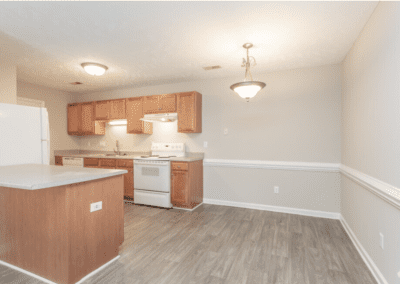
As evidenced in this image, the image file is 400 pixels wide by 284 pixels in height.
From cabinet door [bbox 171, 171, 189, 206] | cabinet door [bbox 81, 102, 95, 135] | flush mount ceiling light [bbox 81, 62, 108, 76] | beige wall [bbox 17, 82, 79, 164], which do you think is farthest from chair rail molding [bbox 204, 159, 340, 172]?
beige wall [bbox 17, 82, 79, 164]

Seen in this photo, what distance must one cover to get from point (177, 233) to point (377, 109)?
2585mm

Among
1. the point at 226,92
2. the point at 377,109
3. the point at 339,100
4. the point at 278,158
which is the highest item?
the point at 226,92

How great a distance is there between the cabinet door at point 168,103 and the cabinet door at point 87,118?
198 centimetres

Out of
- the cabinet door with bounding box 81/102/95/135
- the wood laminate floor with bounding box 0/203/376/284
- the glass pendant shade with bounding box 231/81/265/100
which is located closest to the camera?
the wood laminate floor with bounding box 0/203/376/284

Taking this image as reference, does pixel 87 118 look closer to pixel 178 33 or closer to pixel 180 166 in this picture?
pixel 180 166

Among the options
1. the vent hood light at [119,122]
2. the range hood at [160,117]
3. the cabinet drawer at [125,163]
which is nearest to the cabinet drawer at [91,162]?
the cabinet drawer at [125,163]

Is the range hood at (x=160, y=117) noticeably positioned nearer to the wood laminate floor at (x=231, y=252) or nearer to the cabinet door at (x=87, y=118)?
the cabinet door at (x=87, y=118)

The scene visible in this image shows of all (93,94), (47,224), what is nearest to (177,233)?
(47,224)

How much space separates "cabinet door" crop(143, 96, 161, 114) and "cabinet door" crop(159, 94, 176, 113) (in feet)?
0.32

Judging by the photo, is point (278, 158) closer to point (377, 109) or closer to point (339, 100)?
point (339, 100)

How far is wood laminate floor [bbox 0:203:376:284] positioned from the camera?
1.79 m

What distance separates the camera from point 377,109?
6.00 feet

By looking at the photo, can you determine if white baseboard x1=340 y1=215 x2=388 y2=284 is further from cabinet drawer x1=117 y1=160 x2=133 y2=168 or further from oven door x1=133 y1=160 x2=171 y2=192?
cabinet drawer x1=117 y1=160 x2=133 y2=168

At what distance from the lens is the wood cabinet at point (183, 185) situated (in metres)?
3.57
